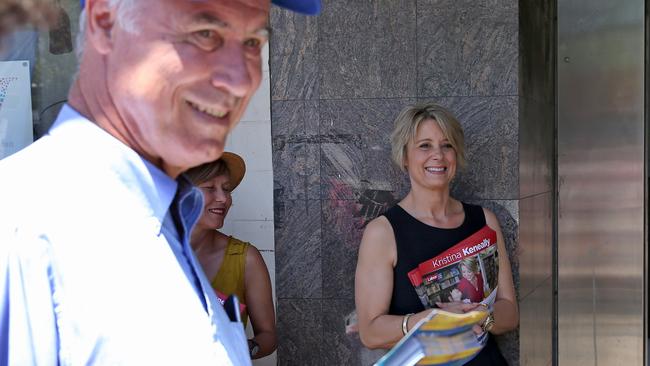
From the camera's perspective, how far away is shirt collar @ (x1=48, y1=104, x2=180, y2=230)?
1.33 metres

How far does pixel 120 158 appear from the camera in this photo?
52.6 inches

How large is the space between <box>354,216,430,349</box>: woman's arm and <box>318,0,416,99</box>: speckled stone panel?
967 millimetres

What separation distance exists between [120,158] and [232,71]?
24 centimetres

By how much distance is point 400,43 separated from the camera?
14.0 feet

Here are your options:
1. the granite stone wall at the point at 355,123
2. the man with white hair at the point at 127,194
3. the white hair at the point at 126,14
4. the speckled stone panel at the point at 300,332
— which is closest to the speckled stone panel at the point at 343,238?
the granite stone wall at the point at 355,123

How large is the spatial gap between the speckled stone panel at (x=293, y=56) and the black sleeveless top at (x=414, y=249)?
39.1 inches

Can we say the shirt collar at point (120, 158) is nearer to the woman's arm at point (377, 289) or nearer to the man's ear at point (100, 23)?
the man's ear at point (100, 23)

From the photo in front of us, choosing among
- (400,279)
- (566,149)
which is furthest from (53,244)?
(566,149)

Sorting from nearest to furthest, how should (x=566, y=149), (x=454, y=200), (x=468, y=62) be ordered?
(x=454, y=200) < (x=468, y=62) < (x=566, y=149)

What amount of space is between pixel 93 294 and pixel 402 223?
8.35ft

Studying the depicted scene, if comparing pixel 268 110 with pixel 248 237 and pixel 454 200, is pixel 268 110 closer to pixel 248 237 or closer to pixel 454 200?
pixel 248 237

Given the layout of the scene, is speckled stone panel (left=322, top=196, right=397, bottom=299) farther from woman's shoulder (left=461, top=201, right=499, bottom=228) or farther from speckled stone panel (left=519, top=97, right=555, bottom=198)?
speckled stone panel (left=519, top=97, right=555, bottom=198)

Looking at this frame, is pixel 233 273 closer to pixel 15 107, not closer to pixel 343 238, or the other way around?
pixel 343 238

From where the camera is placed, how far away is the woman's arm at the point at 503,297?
12.1 ft
